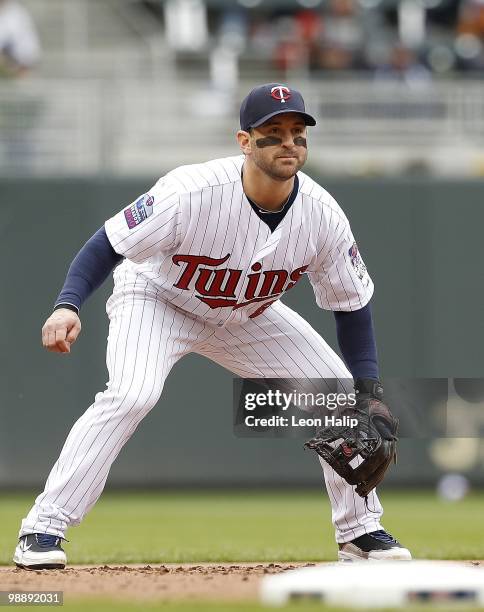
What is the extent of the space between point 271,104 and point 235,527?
11.4ft

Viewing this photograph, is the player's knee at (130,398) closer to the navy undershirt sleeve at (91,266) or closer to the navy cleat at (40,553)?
the navy undershirt sleeve at (91,266)

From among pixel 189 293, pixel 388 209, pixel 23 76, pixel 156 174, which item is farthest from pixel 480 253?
pixel 189 293

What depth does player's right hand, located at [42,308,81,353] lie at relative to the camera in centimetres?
435

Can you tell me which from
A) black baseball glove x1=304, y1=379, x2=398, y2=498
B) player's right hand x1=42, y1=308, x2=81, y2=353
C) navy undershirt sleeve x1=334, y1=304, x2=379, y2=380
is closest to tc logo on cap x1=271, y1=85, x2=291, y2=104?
navy undershirt sleeve x1=334, y1=304, x2=379, y2=380

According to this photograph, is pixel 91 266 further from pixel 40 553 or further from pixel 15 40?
pixel 15 40

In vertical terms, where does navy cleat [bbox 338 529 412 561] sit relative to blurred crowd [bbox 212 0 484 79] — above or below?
below

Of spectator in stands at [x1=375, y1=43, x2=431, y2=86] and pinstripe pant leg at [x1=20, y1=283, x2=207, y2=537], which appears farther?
spectator in stands at [x1=375, y1=43, x2=431, y2=86]

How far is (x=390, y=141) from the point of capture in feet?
32.3

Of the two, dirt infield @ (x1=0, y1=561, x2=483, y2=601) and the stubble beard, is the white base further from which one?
the stubble beard

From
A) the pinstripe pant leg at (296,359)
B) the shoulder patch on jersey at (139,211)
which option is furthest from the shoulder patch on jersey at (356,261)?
the shoulder patch on jersey at (139,211)

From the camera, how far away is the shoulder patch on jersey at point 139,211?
4.65 m

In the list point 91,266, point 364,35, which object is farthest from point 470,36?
point 91,266

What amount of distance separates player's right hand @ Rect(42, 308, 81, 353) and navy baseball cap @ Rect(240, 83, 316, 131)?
951 mm

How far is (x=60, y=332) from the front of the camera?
4.36 meters
